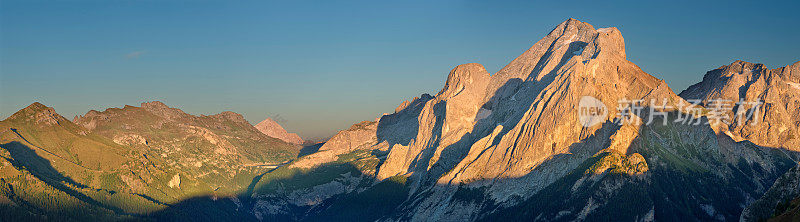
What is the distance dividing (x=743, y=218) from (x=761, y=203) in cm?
669

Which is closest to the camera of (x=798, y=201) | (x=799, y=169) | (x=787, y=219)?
(x=787, y=219)

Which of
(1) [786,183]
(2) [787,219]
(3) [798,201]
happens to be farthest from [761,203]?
(2) [787,219]

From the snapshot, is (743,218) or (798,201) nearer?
(798,201)

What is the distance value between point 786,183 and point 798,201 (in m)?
22.0

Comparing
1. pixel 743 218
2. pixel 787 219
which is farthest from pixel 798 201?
pixel 743 218

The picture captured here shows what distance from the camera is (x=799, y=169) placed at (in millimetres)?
167250

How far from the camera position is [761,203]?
564 ft

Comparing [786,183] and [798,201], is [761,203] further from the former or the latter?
[798,201]

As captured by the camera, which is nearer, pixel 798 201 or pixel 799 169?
pixel 798 201

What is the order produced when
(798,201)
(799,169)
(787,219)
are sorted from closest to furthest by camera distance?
(787,219)
(798,201)
(799,169)

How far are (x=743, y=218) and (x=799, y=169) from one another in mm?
16694

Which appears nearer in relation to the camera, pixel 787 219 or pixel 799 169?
pixel 787 219

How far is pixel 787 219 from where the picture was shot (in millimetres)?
137250

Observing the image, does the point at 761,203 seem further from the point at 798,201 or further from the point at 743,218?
the point at 798,201
